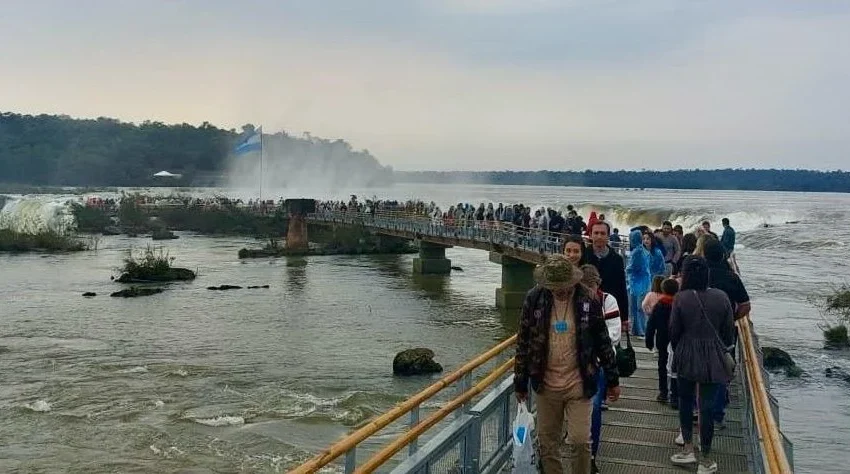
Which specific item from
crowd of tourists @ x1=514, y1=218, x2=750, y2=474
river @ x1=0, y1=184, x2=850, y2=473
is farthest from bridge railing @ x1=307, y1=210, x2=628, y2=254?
crowd of tourists @ x1=514, y1=218, x2=750, y2=474

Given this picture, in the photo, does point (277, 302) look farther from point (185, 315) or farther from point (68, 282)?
point (68, 282)

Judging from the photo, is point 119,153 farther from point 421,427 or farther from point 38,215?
point 421,427

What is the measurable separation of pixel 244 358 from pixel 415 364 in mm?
4920

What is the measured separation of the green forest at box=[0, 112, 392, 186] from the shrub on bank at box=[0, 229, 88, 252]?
96674mm

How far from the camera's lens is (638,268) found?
1095 centimetres

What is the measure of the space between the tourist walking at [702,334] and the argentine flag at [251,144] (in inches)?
2512

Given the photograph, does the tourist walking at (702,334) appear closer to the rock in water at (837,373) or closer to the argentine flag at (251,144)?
the rock in water at (837,373)

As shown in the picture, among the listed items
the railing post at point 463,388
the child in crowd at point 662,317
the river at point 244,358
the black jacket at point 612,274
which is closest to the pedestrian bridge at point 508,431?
the railing post at point 463,388

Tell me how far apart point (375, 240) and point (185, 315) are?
27.2 metres

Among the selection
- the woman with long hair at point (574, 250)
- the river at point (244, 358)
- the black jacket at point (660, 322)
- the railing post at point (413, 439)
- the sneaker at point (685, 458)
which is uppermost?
the woman with long hair at point (574, 250)

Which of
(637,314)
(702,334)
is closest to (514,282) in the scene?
(637,314)

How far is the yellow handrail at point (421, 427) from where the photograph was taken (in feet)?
14.6

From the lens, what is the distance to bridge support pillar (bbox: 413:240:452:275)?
1657 inches

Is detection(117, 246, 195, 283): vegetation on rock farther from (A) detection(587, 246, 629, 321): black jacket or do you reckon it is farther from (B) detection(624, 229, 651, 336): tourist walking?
(A) detection(587, 246, 629, 321): black jacket
